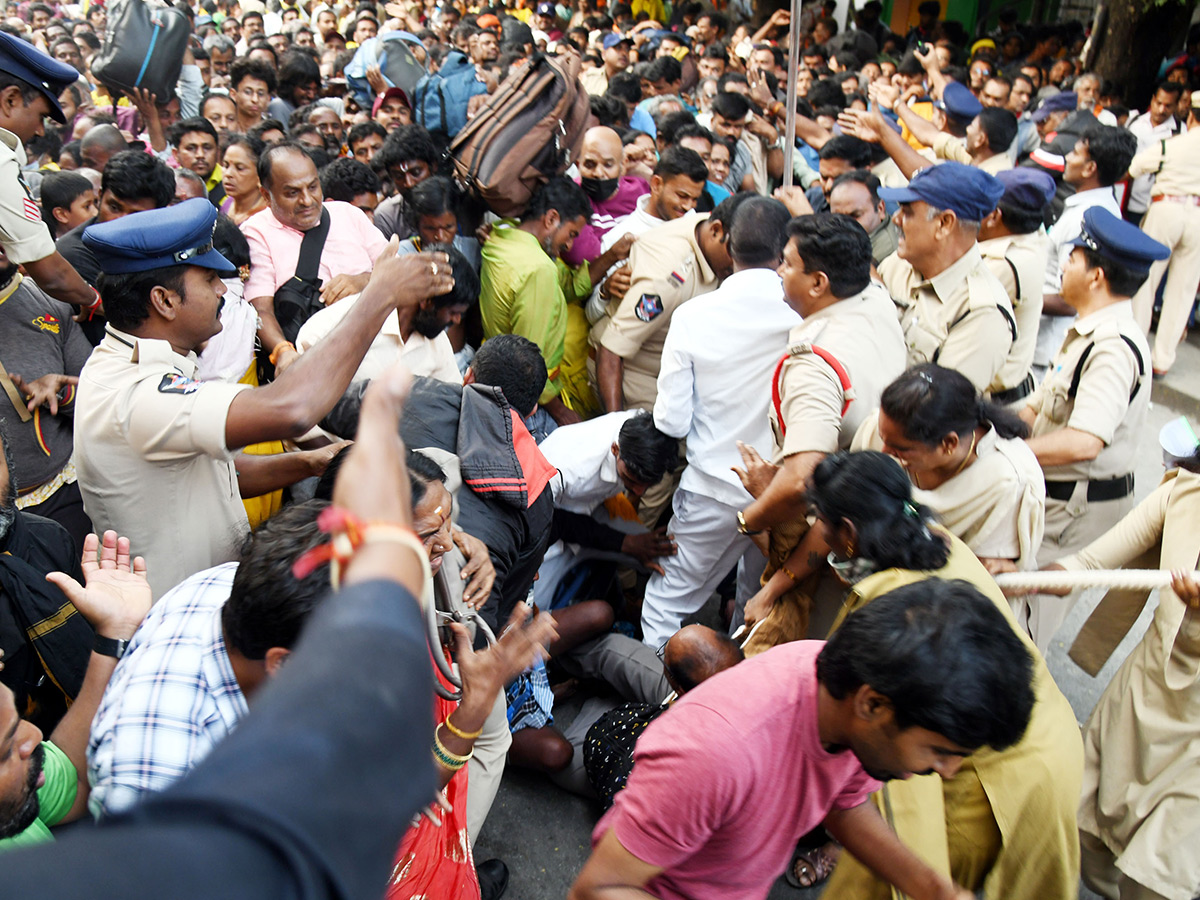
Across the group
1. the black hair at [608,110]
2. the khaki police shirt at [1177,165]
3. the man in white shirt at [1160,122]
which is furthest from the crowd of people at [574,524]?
the man in white shirt at [1160,122]

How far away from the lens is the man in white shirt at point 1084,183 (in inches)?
201

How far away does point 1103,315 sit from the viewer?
323 centimetres

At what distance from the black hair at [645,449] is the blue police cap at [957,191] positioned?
1.44 metres

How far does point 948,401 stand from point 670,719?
1.27 meters

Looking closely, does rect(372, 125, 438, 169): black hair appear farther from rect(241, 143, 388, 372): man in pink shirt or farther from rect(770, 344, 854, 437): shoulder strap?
rect(770, 344, 854, 437): shoulder strap

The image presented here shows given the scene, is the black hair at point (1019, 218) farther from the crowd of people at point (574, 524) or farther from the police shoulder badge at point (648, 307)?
the police shoulder badge at point (648, 307)

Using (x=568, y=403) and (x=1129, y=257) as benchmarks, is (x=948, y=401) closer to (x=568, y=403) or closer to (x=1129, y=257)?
(x=1129, y=257)

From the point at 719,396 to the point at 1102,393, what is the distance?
1.43 meters

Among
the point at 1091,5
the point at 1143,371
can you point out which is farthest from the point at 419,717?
the point at 1091,5

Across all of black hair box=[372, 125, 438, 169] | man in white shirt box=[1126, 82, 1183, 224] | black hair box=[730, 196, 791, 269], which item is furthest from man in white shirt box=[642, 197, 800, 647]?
man in white shirt box=[1126, 82, 1183, 224]

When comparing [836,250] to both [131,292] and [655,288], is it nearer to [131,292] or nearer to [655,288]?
[655,288]

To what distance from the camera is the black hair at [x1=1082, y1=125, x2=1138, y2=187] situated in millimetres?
5090

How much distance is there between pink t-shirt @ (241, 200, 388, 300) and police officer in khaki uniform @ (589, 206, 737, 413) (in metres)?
1.20

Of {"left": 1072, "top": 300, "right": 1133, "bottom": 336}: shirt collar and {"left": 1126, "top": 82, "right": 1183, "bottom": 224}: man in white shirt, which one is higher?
{"left": 1072, "top": 300, "right": 1133, "bottom": 336}: shirt collar
